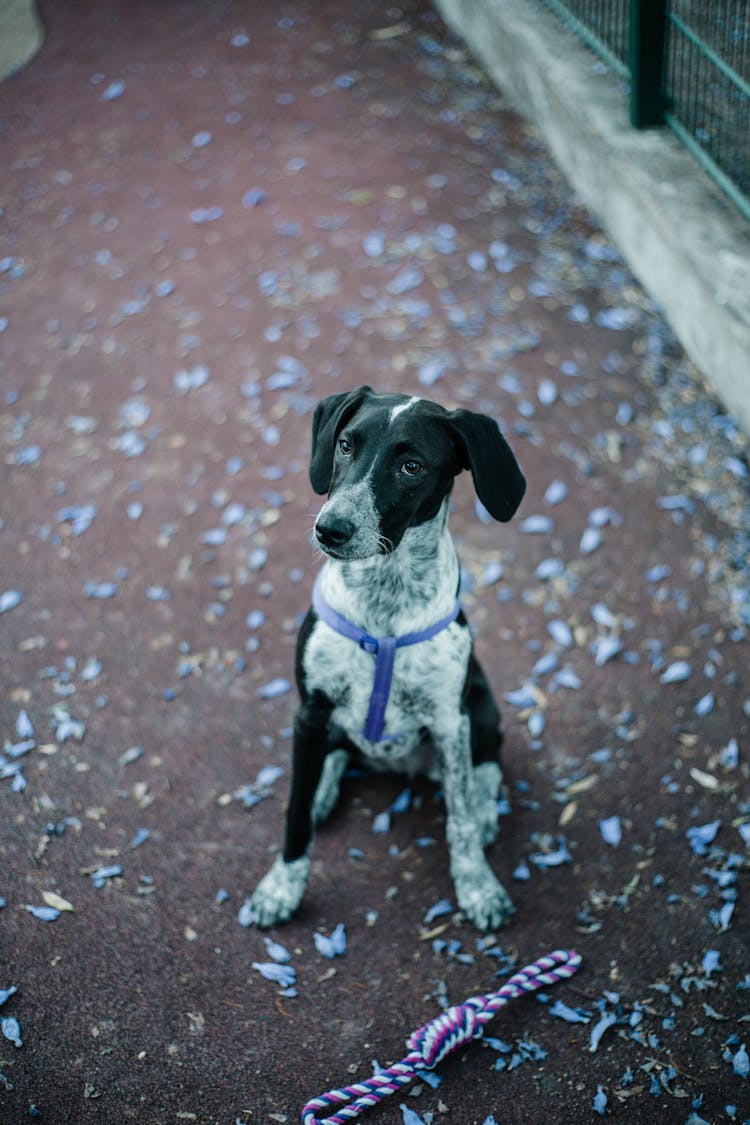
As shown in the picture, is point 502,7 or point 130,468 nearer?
point 130,468


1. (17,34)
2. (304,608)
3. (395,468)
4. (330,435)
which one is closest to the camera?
(395,468)

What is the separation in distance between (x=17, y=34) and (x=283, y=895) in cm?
942

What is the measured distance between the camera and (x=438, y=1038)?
3137mm

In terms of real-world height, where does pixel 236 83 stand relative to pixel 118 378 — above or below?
above

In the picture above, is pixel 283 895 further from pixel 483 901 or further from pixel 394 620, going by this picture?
pixel 394 620

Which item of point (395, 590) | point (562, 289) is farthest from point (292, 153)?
point (395, 590)

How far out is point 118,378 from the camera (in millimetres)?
6246

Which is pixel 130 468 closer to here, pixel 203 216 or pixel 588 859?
pixel 203 216

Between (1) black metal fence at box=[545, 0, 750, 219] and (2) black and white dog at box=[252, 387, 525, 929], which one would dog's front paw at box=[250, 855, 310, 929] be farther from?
(1) black metal fence at box=[545, 0, 750, 219]

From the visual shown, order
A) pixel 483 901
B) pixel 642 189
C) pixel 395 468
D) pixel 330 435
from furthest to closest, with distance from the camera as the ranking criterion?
pixel 642 189
pixel 483 901
pixel 330 435
pixel 395 468

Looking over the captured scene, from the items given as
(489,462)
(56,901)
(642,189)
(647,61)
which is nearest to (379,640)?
(489,462)

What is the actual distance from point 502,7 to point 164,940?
7446 mm

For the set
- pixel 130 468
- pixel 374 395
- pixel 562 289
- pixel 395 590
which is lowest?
pixel 130 468

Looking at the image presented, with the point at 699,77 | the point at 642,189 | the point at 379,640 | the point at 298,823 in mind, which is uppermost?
the point at 699,77
